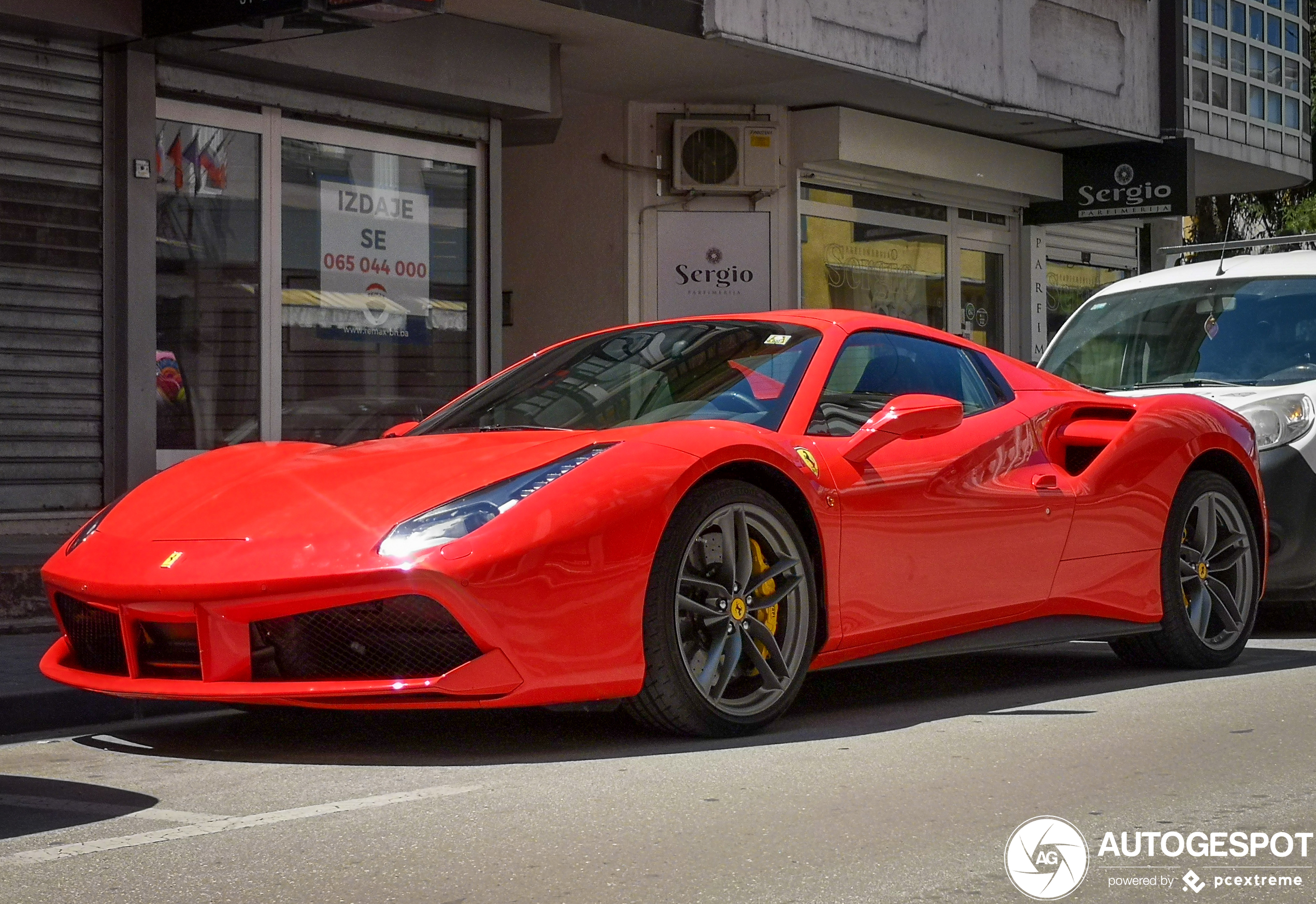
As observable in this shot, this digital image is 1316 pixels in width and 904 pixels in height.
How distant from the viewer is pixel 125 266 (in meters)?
10.5

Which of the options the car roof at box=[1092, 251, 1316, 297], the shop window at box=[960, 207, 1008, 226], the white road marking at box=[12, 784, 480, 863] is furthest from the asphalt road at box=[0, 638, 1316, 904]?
the shop window at box=[960, 207, 1008, 226]

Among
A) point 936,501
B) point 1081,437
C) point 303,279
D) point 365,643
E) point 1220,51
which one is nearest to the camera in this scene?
point 365,643

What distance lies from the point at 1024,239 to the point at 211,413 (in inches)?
412

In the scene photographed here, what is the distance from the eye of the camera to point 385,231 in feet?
41.3

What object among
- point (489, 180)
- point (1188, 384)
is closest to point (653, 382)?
point (1188, 384)

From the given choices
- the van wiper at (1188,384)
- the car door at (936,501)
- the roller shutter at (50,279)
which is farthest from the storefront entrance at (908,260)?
the car door at (936,501)

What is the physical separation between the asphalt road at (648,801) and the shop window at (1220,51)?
47.8ft

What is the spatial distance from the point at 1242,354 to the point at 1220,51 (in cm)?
1184

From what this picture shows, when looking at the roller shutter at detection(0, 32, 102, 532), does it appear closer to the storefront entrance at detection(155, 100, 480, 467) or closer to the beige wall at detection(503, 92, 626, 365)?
the storefront entrance at detection(155, 100, 480, 467)

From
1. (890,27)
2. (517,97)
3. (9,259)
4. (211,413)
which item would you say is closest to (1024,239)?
(890,27)

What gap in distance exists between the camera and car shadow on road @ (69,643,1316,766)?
4.82 meters

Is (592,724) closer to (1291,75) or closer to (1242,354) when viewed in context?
(1242,354)

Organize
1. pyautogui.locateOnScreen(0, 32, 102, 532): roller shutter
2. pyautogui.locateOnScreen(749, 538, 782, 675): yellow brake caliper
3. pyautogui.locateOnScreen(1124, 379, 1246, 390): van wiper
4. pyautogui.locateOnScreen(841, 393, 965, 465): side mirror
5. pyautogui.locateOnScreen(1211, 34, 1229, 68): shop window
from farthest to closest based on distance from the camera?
1. pyautogui.locateOnScreen(1211, 34, 1229, 68): shop window
2. pyautogui.locateOnScreen(0, 32, 102, 532): roller shutter
3. pyautogui.locateOnScreen(1124, 379, 1246, 390): van wiper
4. pyautogui.locateOnScreen(841, 393, 965, 465): side mirror
5. pyautogui.locateOnScreen(749, 538, 782, 675): yellow brake caliper
